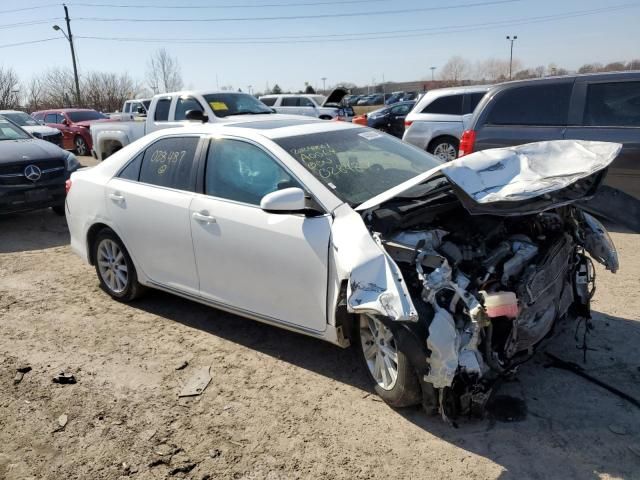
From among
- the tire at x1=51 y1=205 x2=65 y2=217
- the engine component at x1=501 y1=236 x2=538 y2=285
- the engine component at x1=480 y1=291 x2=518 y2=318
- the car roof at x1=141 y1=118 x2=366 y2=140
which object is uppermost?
the car roof at x1=141 y1=118 x2=366 y2=140

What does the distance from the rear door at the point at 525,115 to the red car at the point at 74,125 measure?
15575 millimetres

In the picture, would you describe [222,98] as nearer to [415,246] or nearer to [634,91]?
[634,91]

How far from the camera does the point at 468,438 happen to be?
3014 millimetres

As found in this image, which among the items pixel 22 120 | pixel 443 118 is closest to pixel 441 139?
pixel 443 118

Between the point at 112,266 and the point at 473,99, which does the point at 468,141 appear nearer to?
the point at 473,99

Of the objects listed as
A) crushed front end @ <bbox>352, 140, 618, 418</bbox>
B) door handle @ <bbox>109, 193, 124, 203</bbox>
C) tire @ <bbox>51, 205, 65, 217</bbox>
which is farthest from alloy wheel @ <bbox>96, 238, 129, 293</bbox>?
tire @ <bbox>51, 205, 65, 217</bbox>

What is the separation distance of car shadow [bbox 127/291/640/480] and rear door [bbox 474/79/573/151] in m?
3.50

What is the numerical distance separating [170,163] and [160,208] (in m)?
0.40

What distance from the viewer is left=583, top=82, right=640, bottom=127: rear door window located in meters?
6.51

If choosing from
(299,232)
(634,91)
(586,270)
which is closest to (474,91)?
(634,91)

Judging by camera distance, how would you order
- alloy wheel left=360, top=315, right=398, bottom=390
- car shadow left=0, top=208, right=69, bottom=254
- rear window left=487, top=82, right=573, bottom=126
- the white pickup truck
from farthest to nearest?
the white pickup truck
car shadow left=0, top=208, right=69, bottom=254
rear window left=487, top=82, right=573, bottom=126
alloy wheel left=360, top=315, right=398, bottom=390

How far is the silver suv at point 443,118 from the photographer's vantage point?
10.9 meters

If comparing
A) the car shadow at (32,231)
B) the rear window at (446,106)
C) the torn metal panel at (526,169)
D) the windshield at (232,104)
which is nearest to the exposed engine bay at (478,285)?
the torn metal panel at (526,169)

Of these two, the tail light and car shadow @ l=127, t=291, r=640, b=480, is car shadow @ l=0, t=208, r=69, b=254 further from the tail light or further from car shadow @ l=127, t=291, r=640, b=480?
the tail light
